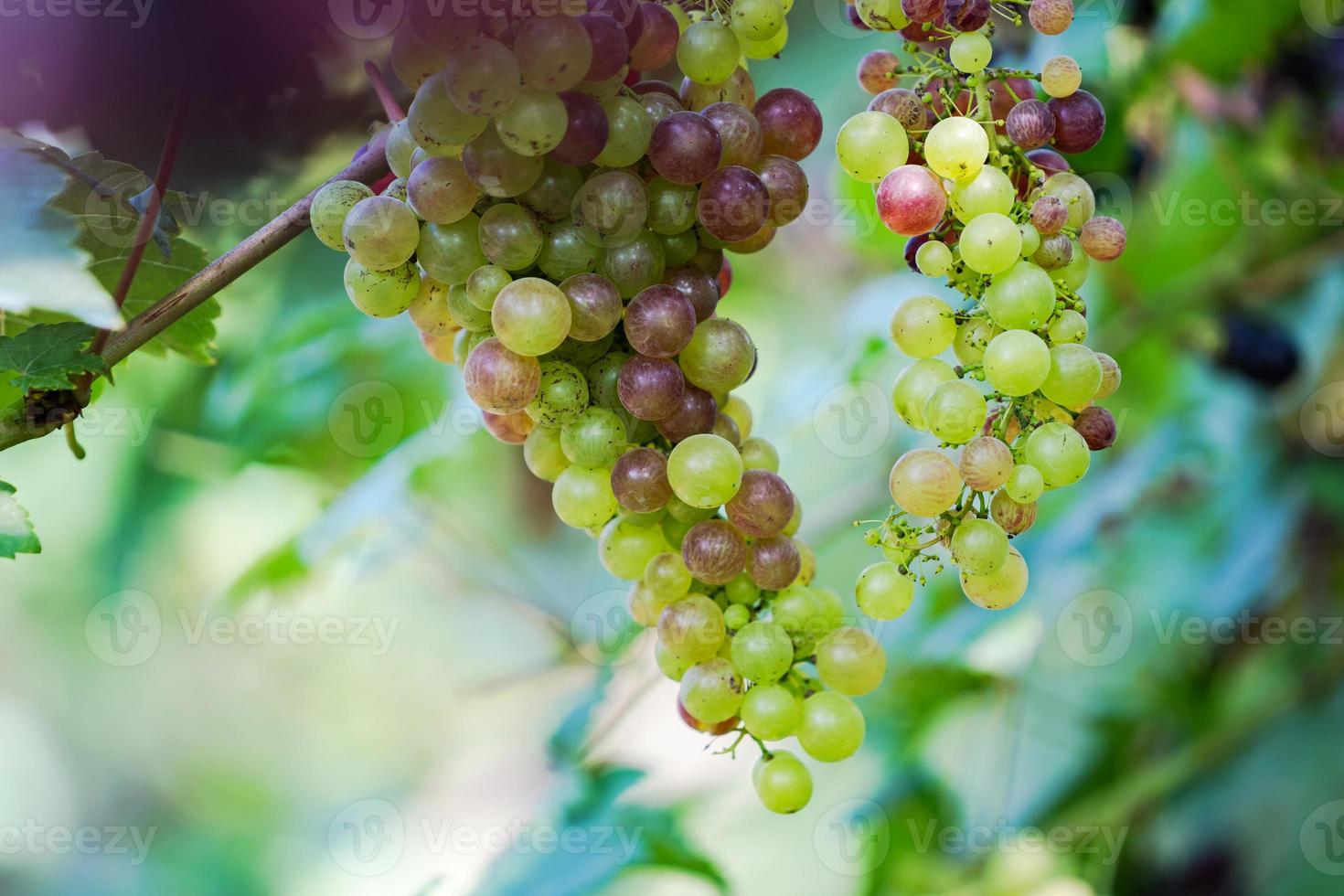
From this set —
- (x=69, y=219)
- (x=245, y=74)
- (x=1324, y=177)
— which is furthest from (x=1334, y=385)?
(x=69, y=219)

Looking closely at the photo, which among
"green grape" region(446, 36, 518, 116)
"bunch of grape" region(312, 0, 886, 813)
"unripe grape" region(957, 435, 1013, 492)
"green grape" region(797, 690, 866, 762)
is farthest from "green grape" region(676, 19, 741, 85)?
"green grape" region(797, 690, 866, 762)

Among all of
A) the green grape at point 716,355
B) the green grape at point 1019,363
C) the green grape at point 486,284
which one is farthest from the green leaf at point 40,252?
the green grape at point 1019,363

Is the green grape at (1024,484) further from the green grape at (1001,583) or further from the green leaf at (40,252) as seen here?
the green leaf at (40,252)

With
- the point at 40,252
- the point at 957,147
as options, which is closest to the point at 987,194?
the point at 957,147

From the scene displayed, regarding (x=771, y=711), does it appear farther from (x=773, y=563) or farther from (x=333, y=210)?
(x=333, y=210)

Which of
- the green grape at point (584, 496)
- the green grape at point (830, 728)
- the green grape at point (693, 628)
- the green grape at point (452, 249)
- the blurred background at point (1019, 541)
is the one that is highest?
the green grape at point (452, 249)

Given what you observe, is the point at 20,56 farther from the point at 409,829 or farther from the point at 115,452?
the point at 409,829
